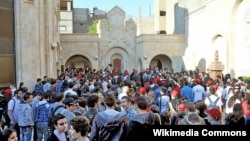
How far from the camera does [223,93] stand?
11109mm

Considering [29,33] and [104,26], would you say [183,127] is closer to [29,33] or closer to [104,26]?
[29,33]

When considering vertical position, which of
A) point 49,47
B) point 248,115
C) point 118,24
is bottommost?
point 248,115

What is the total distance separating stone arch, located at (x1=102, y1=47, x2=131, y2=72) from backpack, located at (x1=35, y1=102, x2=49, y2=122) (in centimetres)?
2786

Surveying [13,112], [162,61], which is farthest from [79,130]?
[162,61]

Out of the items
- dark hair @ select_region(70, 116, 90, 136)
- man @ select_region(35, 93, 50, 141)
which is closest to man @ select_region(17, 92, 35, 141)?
man @ select_region(35, 93, 50, 141)

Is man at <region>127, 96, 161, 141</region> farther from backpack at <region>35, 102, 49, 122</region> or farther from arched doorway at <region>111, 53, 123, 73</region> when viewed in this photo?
arched doorway at <region>111, 53, 123, 73</region>

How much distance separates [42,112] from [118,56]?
28819 mm

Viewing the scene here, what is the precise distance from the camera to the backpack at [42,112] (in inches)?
307

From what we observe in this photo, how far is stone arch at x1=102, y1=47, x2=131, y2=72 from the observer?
3581cm

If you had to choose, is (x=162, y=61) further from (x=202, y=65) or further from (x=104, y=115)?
(x=104, y=115)

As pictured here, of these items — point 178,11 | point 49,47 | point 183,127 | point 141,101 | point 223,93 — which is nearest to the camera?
point 183,127

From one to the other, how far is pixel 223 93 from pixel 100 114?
6.93 meters

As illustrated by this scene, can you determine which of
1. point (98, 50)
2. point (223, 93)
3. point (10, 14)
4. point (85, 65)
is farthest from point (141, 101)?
point (85, 65)

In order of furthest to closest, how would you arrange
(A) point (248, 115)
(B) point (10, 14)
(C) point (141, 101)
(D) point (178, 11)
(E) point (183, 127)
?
(D) point (178, 11) → (B) point (10, 14) → (A) point (248, 115) → (C) point (141, 101) → (E) point (183, 127)
